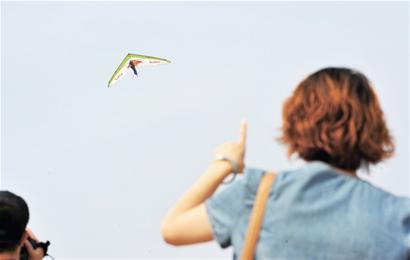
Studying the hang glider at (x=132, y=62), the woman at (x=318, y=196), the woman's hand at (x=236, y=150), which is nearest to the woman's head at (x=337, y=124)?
the woman at (x=318, y=196)

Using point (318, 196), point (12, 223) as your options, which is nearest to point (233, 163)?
point (318, 196)

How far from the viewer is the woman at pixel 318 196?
114 inches

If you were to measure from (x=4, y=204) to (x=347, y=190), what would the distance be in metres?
2.19

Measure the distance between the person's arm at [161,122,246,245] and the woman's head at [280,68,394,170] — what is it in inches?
10.6

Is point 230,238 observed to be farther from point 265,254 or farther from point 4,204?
point 4,204

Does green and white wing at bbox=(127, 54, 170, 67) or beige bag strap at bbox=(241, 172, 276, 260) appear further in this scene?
green and white wing at bbox=(127, 54, 170, 67)

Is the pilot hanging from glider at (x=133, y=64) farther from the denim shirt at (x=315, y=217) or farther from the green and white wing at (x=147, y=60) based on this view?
the denim shirt at (x=315, y=217)

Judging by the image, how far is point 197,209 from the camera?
2.99 meters

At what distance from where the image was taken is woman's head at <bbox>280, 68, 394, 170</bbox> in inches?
119

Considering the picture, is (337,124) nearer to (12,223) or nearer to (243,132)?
(243,132)

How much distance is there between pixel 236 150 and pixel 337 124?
45 centimetres

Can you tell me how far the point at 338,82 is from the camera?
3125 millimetres

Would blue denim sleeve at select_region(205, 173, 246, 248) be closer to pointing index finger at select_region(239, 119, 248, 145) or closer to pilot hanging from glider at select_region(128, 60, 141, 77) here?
pointing index finger at select_region(239, 119, 248, 145)

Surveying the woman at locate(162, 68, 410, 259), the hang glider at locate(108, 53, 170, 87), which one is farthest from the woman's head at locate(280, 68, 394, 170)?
the hang glider at locate(108, 53, 170, 87)
